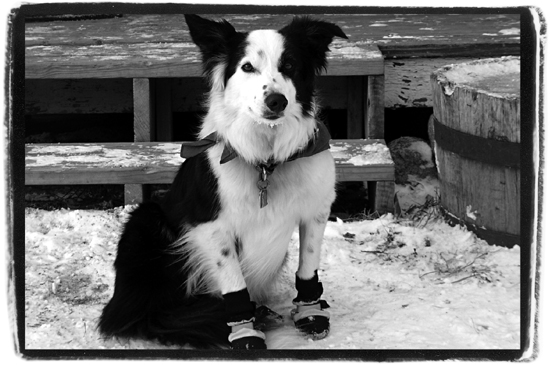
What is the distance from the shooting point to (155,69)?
464 centimetres

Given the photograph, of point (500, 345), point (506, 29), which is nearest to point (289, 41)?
point (500, 345)

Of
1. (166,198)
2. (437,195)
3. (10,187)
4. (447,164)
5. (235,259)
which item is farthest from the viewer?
(437,195)

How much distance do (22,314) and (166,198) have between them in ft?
2.59

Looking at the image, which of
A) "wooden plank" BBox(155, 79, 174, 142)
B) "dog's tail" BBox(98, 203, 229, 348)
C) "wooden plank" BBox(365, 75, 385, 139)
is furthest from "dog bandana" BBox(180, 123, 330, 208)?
"wooden plank" BBox(155, 79, 174, 142)

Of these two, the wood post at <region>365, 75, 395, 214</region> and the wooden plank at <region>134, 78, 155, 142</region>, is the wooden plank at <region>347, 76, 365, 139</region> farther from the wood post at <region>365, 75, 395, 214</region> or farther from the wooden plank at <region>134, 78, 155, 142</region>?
the wooden plank at <region>134, 78, 155, 142</region>

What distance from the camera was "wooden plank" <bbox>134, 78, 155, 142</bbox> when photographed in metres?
4.66

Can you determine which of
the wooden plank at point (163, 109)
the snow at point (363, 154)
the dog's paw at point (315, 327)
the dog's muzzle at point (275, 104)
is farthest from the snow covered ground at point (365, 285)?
the dog's muzzle at point (275, 104)

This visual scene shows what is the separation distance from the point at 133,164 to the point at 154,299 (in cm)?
155

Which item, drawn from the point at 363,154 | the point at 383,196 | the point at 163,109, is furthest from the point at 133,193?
the point at 383,196

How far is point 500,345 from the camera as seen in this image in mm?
2949

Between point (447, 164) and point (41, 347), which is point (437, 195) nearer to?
point (447, 164)

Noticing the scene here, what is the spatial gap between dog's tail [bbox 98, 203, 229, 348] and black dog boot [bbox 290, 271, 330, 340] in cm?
32

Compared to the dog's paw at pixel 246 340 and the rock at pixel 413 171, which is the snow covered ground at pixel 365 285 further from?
the rock at pixel 413 171

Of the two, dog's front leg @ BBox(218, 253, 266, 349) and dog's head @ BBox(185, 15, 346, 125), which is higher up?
dog's head @ BBox(185, 15, 346, 125)
